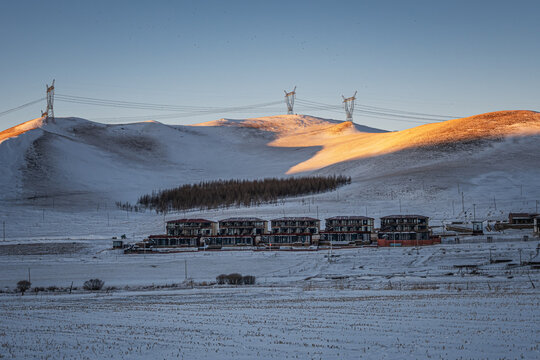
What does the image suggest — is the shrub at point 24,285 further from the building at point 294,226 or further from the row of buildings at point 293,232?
the building at point 294,226

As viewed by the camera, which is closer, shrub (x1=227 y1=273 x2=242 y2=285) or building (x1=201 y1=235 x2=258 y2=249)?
shrub (x1=227 y1=273 x2=242 y2=285)

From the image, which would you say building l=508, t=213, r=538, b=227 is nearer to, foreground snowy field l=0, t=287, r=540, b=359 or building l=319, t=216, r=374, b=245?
building l=319, t=216, r=374, b=245

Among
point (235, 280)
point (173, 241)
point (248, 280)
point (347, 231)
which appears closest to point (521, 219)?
point (347, 231)

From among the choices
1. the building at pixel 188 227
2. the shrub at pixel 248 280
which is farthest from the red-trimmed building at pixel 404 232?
the shrub at pixel 248 280

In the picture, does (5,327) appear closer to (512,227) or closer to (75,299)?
(75,299)

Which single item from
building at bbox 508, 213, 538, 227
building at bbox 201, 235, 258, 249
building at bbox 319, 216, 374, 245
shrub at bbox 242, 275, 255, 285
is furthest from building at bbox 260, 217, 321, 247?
shrub at bbox 242, 275, 255, 285

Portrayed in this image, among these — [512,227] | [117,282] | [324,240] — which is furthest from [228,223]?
[512,227]
